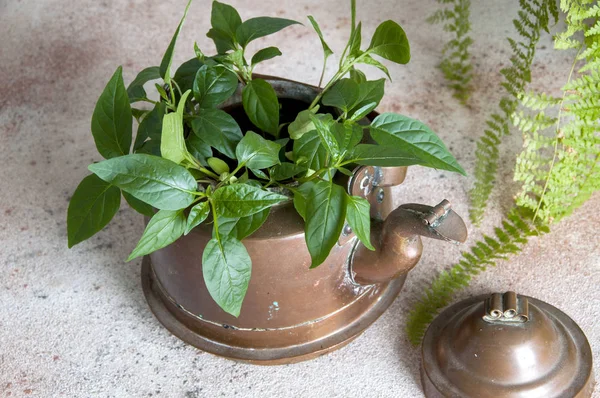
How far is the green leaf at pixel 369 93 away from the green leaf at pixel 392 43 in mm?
40

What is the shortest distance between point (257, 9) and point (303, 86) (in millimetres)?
725

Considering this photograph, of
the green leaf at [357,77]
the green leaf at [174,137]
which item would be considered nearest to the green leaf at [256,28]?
the green leaf at [357,77]

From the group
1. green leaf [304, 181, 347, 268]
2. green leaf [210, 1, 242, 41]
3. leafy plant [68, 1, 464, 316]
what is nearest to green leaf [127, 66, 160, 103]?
leafy plant [68, 1, 464, 316]

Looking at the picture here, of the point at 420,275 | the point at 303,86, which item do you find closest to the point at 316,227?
the point at 303,86

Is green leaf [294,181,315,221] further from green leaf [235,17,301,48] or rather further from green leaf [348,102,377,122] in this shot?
green leaf [235,17,301,48]

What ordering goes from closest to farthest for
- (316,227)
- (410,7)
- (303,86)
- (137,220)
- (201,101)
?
(316,227), (201,101), (303,86), (137,220), (410,7)

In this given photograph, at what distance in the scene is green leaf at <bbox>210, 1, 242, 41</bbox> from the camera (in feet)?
3.53

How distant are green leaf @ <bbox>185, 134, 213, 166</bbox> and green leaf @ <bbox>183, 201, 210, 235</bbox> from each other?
3.8 inches

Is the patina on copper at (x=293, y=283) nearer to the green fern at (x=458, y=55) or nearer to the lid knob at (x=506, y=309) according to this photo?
the lid knob at (x=506, y=309)

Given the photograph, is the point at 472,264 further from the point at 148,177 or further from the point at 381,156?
the point at 148,177

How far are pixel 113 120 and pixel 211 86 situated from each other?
13 cm

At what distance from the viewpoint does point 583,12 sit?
1.14 metres

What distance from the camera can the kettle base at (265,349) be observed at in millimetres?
1127

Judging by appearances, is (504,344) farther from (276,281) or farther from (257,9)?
(257,9)
